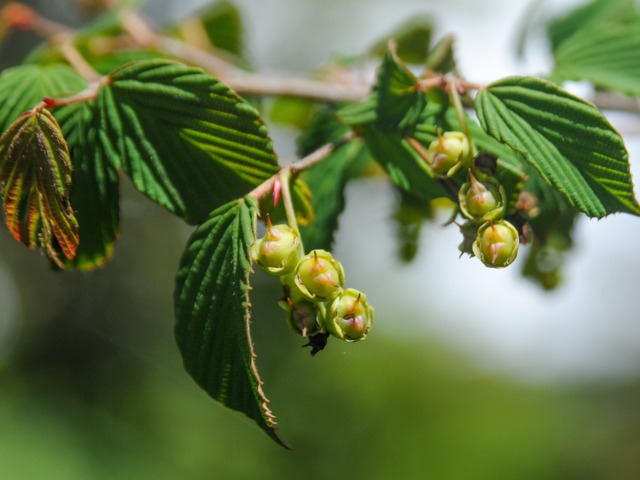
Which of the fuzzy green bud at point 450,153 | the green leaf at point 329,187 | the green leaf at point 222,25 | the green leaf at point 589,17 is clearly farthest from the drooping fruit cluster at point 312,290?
the green leaf at point 222,25

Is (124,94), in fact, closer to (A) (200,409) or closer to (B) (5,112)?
(B) (5,112)

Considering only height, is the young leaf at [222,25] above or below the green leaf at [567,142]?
above

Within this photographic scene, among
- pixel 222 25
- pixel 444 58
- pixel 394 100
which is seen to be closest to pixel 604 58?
pixel 444 58

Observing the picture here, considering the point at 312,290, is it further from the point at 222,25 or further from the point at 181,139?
the point at 222,25

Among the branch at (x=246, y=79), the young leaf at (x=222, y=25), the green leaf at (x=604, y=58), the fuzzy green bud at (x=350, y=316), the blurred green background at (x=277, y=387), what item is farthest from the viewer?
the blurred green background at (x=277, y=387)

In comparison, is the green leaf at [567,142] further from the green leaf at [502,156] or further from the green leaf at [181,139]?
the green leaf at [181,139]

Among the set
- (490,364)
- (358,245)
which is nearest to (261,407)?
(358,245)
